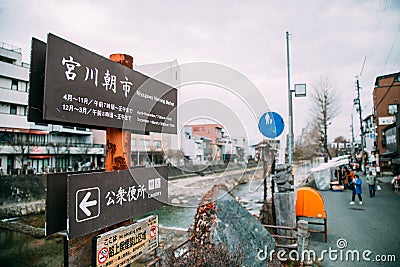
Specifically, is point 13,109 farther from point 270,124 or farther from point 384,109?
point 384,109

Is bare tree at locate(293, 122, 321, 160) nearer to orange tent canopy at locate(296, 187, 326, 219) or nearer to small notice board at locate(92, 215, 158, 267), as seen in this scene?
orange tent canopy at locate(296, 187, 326, 219)

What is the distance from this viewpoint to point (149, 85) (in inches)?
132

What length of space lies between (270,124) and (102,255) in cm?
452

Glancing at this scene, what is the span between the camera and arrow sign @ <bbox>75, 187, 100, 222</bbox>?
220cm

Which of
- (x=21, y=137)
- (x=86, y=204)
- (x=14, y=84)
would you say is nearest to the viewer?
(x=86, y=204)

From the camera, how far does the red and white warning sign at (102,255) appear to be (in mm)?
2403

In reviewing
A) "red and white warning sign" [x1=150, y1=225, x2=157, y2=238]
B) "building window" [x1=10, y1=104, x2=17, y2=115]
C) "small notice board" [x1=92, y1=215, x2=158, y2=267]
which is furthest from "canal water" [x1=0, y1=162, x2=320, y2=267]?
"building window" [x1=10, y1=104, x2=17, y2=115]

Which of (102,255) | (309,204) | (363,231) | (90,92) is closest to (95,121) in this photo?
(90,92)

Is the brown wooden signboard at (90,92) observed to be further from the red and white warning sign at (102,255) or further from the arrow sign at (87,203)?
the red and white warning sign at (102,255)

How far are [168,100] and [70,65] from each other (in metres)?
1.64

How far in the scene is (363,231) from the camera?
8.20 m

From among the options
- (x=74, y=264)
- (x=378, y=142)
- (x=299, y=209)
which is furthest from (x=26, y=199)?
(x=378, y=142)

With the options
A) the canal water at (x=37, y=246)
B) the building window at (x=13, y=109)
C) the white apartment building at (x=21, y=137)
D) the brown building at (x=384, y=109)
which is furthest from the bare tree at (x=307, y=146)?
the building window at (x=13, y=109)

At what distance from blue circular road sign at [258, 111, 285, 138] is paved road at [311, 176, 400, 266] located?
128 inches
